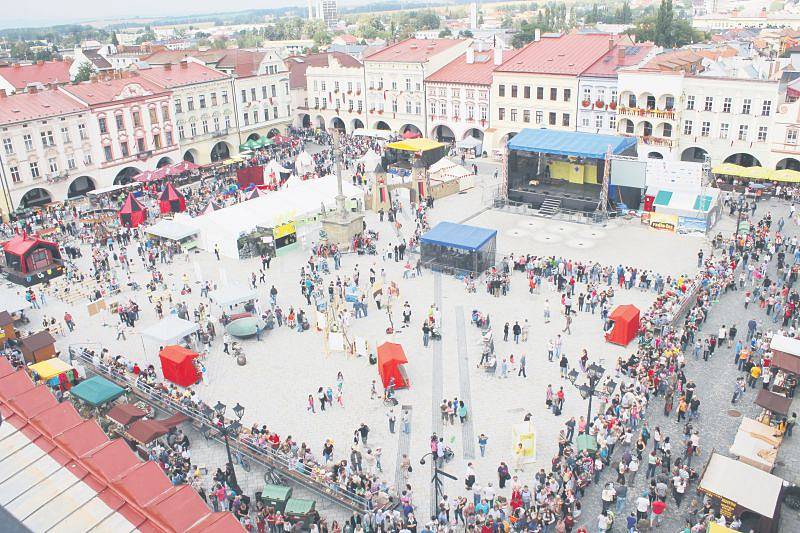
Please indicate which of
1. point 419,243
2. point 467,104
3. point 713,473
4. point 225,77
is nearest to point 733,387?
point 713,473

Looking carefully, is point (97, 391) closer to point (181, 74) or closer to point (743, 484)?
point (743, 484)

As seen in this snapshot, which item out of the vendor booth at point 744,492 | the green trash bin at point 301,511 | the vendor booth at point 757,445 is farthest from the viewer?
the vendor booth at point 757,445

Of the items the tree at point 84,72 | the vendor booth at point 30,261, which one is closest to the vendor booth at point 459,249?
the vendor booth at point 30,261

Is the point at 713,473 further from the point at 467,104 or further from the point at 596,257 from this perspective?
the point at 467,104

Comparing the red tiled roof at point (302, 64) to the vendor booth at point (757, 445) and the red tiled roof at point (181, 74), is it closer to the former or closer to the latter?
the red tiled roof at point (181, 74)

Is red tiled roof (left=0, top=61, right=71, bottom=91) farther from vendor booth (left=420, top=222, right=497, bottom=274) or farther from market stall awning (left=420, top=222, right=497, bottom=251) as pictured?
vendor booth (left=420, top=222, right=497, bottom=274)
